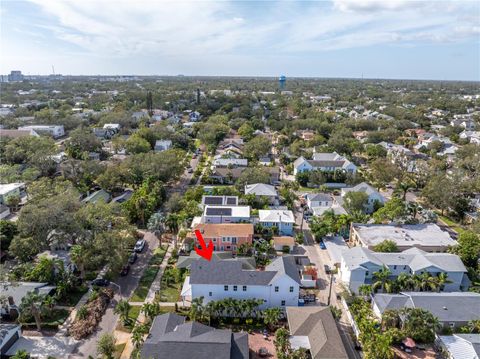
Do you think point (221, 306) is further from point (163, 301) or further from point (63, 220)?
point (63, 220)

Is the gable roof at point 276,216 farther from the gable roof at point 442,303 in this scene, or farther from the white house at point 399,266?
the gable roof at point 442,303

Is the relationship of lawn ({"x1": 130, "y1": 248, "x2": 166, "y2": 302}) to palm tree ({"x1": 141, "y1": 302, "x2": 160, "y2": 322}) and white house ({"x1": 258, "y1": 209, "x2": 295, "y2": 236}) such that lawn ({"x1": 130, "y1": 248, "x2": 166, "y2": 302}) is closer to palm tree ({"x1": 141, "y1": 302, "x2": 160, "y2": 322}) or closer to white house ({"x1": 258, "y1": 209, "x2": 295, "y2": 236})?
palm tree ({"x1": 141, "y1": 302, "x2": 160, "y2": 322})

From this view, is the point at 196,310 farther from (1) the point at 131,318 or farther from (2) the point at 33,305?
(2) the point at 33,305

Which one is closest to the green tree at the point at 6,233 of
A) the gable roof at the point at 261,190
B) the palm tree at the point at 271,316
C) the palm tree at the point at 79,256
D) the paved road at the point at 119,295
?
the palm tree at the point at 79,256

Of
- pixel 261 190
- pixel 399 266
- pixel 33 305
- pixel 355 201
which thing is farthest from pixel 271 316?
pixel 261 190

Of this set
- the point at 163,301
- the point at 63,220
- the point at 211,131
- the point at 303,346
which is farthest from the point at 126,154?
the point at 303,346
